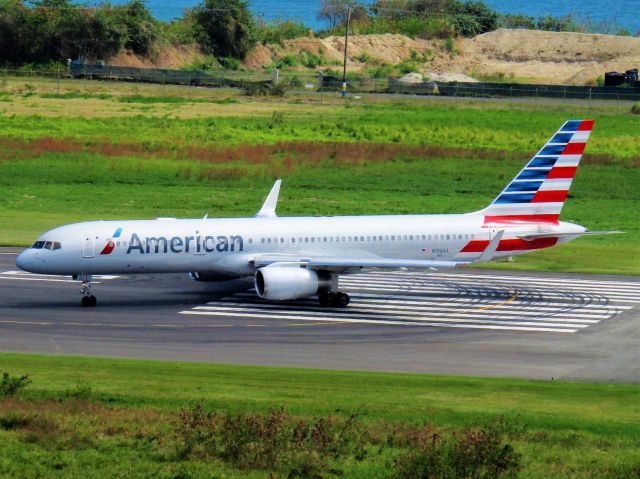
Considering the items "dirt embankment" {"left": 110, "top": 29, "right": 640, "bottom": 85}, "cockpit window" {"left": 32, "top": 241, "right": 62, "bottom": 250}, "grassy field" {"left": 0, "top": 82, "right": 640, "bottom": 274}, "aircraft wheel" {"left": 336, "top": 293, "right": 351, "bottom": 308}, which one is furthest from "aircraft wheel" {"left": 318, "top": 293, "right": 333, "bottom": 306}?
"dirt embankment" {"left": 110, "top": 29, "right": 640, "bottom": 85}

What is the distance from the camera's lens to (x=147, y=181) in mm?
87062

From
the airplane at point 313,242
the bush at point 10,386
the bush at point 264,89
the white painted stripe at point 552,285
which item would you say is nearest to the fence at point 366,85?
the bush at point 264,89

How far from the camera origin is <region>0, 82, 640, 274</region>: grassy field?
76.5m

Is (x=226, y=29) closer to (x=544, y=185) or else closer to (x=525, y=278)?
(x=525, y=278)

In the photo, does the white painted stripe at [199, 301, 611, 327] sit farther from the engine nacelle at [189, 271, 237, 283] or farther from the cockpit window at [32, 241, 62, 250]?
the cockpit window at [32, 241, 62, 250]

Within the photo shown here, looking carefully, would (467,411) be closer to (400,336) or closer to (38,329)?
(400,336)

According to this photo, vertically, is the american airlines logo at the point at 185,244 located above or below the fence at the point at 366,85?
below

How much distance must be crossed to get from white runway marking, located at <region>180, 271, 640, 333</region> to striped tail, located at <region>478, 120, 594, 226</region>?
130 inches

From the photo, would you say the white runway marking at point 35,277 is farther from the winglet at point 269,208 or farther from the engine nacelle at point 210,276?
the winglet at point 269,208

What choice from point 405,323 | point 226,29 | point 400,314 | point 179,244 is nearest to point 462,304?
point 400,314

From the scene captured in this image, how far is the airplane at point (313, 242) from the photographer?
1889 inches

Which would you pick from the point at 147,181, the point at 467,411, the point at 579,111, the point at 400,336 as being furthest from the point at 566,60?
the point at 467,411

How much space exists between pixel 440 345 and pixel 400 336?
77.9 inches

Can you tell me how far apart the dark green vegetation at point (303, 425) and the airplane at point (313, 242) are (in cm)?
1130
